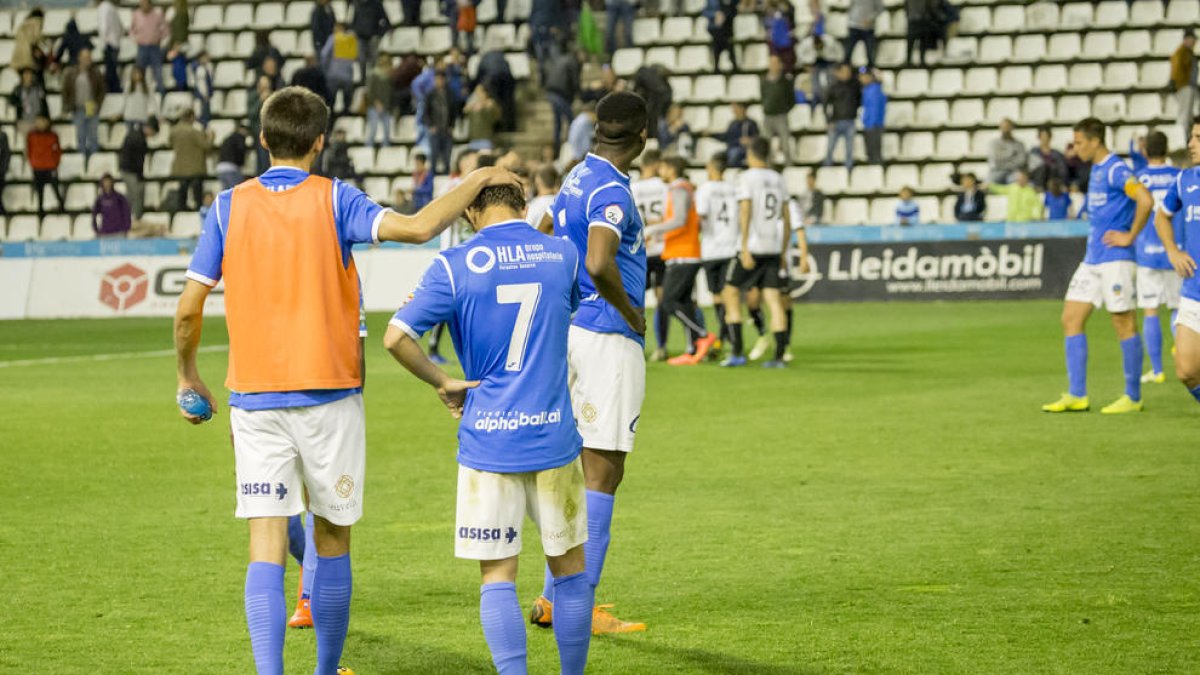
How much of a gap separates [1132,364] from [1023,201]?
14.3 metres

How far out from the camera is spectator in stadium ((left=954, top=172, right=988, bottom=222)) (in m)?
27.7

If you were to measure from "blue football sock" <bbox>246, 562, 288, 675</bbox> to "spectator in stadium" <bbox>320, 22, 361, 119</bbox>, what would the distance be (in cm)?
2810

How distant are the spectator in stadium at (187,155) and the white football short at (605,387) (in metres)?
26.0

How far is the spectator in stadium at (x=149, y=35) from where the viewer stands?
34250 millimetres

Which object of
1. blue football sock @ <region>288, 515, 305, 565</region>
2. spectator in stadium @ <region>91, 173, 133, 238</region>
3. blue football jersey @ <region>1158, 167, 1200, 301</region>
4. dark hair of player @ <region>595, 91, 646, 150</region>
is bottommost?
spectator in stadium @ <region>91, 173, 133, 238</region>

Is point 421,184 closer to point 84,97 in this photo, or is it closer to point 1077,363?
point 84,97

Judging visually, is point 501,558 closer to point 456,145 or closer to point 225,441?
point 225,441

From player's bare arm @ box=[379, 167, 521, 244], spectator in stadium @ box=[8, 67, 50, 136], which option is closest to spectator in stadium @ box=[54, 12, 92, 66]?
spectator in stadium @ box=[8, 67, 50, 136]

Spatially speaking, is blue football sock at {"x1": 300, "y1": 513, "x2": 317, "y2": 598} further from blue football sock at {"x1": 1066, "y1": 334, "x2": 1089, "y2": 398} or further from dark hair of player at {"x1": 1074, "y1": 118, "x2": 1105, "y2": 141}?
dark hair of player at {"x1": 1074, "y1": 118, "x2": 1105, "y2": 141}

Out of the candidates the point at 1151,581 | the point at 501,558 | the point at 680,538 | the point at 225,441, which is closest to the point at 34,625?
the point at 501,558

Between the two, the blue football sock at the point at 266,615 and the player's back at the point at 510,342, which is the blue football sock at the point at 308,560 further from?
the player's back at the point at 510,342

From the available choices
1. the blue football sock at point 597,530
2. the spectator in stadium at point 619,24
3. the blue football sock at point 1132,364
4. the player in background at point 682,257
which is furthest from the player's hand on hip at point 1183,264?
the spectator in stadium at point 619,24

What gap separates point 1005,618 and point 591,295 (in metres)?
2.11

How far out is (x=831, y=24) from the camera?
33.5m
